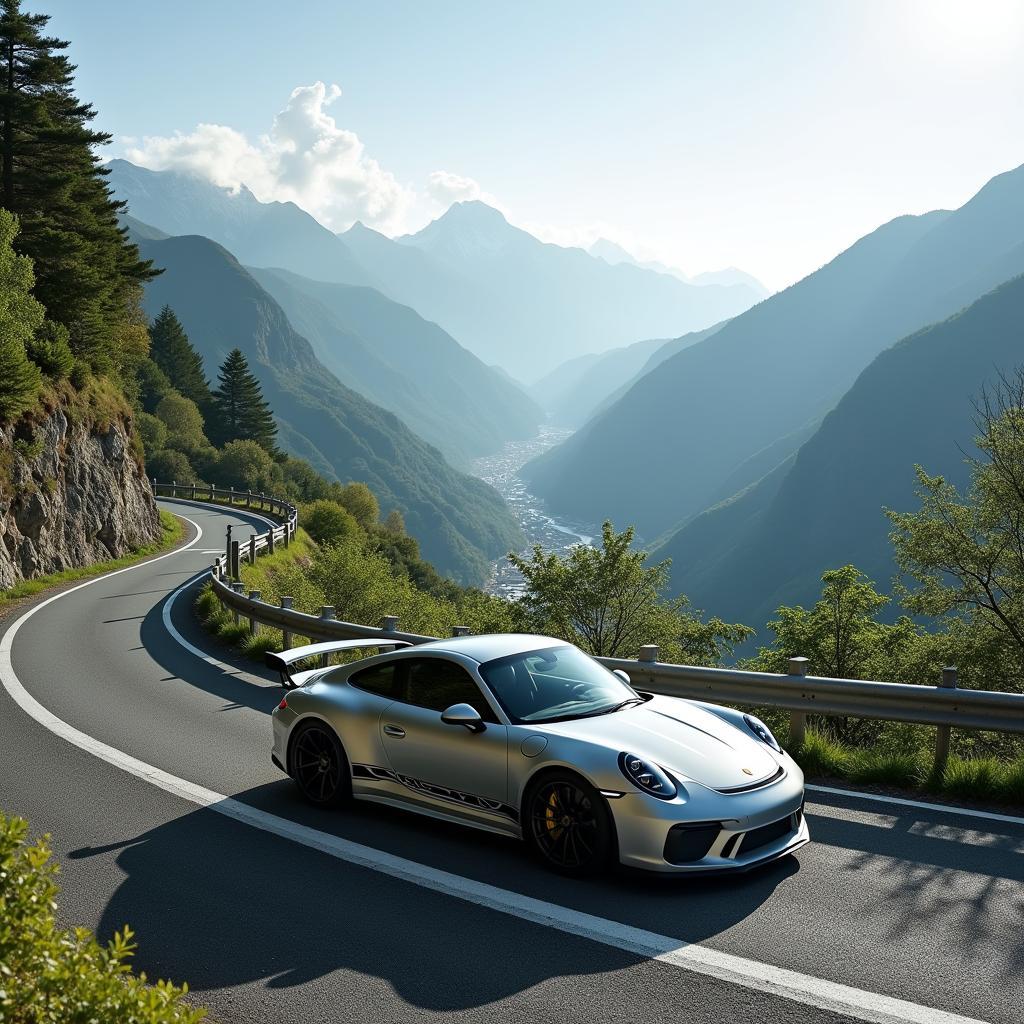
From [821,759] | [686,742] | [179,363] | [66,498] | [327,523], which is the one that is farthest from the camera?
[179,363]

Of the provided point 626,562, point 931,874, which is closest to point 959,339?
point 626,562

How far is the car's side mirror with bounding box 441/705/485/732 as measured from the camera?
19.0 ft

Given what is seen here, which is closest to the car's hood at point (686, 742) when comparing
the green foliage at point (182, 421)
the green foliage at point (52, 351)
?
the green foliage at point (52, 351)

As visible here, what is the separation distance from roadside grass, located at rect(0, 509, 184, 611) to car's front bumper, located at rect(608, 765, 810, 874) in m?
19.8

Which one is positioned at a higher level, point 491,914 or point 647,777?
point 647,777

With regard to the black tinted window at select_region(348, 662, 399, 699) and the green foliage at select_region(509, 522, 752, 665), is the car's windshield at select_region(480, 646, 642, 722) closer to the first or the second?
the black tinted window at select_region(348, 662, 399, 699)

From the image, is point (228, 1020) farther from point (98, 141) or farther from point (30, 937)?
point (98, 141)

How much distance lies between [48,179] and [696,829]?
122ft

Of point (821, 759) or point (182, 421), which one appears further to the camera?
point (182, 421)

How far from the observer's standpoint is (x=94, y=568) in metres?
30.1

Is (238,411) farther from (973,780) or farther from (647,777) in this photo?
(647,777)

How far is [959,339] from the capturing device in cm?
19100

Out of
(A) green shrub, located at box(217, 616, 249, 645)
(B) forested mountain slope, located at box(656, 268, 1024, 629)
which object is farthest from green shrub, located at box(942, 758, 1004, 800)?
(B) forested mountain slope, located at box(656, 268, 1024, 629)

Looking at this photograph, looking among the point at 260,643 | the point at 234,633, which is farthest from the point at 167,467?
the point at 260,643
